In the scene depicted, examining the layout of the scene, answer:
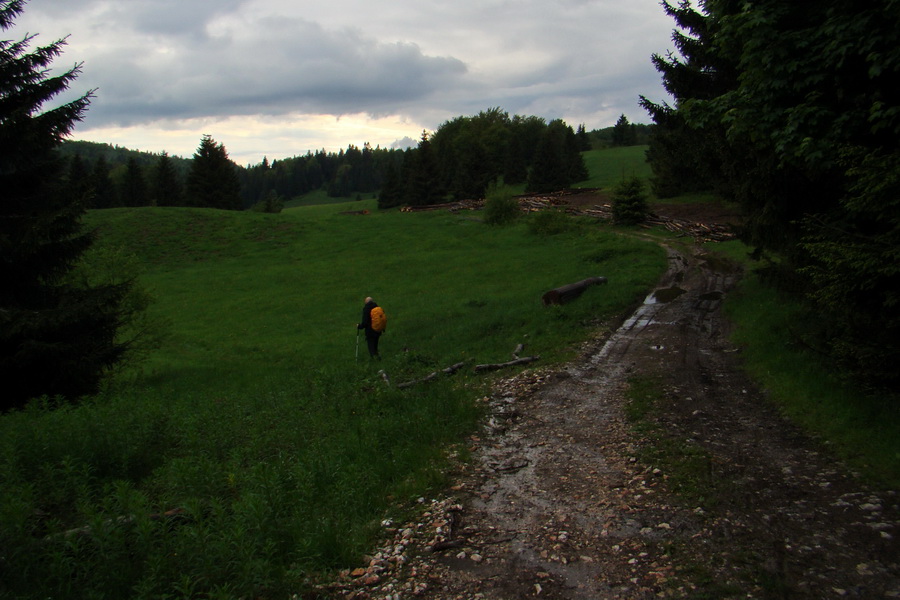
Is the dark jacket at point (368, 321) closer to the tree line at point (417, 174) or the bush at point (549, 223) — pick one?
the bush at point (549, 223)

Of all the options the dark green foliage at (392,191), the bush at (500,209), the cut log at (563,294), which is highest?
the dark green foliage at (392,191)

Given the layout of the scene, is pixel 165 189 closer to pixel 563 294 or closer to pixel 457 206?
pixel 457 206

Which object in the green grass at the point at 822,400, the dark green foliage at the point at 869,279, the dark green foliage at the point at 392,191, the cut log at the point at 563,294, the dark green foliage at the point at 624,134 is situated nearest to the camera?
the dark green foliage at the point at 869,279

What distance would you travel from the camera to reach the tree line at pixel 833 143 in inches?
279

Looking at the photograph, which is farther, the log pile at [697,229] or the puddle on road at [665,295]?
the log pile at [697,229]

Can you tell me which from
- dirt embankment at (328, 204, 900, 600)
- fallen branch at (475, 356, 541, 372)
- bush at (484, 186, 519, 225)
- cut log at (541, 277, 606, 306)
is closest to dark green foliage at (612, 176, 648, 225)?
bush at (484, 186, 519, 225)

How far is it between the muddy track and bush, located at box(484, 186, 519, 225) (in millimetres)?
39217

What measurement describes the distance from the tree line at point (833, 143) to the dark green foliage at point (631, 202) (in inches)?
1125

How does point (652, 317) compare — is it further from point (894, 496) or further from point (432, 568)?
point (432, 568)

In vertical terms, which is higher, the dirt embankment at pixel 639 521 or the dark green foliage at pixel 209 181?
the dark green foliage at pixel 209 181

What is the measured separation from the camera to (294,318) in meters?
27.7

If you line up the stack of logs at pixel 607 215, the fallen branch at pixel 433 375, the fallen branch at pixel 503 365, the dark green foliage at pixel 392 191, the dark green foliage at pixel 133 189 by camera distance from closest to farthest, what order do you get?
the fallen branch at pixel 433 375, the fallen branch at pixel 503 365, the stack of logs at pixel 607 215, the dark green foliage at pixel 133 189, the dark green foliage at pixel 392 191

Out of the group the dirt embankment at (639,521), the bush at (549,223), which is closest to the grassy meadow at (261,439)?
the dirt embankment at (639,521)

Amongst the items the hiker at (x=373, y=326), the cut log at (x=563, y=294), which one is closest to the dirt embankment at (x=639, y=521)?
the hiker at (x=373, y=326)
